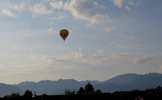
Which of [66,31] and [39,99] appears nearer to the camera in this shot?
[39,99]

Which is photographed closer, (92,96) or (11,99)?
(11,99)

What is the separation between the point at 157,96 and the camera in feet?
147

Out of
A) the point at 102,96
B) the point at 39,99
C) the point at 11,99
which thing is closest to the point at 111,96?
the point at 102,96

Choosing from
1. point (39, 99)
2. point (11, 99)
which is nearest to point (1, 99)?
point (11, 99)

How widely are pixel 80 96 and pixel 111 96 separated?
325 centimetres

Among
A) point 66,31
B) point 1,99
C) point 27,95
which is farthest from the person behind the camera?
point 66,31

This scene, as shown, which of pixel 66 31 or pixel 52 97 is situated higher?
pixel 66 31

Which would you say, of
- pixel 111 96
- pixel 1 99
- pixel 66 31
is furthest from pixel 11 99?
pixel 66 31

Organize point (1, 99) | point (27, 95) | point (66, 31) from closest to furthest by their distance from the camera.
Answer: point (1, 99) < point (27, 95) < point (66, 31)

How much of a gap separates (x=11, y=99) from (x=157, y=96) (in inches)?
617

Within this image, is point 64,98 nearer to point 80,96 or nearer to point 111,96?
point 80,96

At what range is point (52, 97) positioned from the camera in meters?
41.3

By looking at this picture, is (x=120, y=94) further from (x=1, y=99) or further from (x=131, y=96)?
(x=1, y=99)

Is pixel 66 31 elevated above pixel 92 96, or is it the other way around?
pixel 66 31
